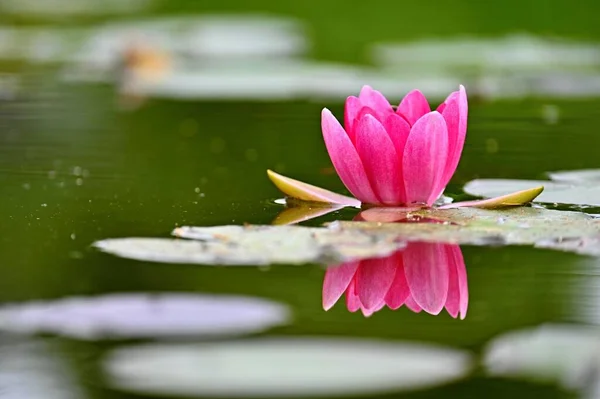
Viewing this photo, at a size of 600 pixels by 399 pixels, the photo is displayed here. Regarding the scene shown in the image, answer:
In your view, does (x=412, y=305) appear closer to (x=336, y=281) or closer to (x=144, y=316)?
(x=336, y=281)

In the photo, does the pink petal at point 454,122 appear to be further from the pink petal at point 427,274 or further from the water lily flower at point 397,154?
the pink petal at point 427,274

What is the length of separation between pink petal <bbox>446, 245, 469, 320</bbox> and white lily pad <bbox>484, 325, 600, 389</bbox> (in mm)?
151

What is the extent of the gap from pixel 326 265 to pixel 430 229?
23 centimetres

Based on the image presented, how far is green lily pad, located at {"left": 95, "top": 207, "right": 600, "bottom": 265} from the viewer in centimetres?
159

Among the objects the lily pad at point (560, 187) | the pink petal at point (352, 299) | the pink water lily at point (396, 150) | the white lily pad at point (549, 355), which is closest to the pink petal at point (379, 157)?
the pink water lily at point (396, 150)

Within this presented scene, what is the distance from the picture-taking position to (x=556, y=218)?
1859 mm

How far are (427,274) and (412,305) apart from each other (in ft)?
0.40

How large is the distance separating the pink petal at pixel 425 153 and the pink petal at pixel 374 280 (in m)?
Result: 0.38

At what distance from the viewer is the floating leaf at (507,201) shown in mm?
1985

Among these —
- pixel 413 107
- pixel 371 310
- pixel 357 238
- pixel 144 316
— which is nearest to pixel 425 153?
pixel 413 107

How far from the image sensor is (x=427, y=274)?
1.58 meters

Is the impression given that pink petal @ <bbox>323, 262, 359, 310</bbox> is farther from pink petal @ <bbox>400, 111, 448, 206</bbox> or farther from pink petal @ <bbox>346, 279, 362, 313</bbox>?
pink petal @ <bbox>400, 111, 448, 206</bbox>

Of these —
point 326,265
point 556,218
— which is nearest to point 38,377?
point 326,265

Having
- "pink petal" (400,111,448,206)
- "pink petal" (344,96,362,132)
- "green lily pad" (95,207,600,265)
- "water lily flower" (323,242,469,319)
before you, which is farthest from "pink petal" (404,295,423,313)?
"pink petal" (344,96,362,132)
